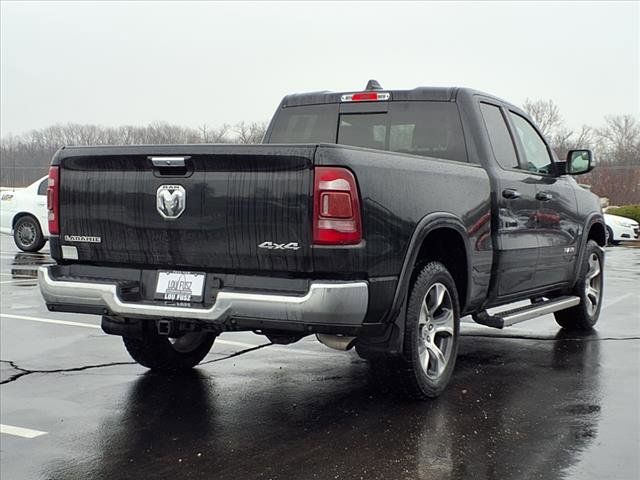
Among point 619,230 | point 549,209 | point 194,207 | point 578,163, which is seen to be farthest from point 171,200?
point 619,230

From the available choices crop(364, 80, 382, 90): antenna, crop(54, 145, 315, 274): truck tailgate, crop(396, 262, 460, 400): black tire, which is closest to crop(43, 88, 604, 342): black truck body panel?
crop(54, 145, 315, 274): truck tailgate

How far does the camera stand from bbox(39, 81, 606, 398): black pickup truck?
13.6 feet

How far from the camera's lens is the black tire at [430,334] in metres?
4.73

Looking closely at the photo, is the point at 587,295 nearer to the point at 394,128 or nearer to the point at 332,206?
the point at 394,128

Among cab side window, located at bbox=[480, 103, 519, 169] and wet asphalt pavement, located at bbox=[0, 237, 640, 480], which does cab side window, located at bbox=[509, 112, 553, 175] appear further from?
wet asphalt pavement, located at bbox=[0, 237, 640, 480]

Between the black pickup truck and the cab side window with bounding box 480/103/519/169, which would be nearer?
the black pickup truck

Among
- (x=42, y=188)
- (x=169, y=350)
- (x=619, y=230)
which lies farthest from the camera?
(x=619, y=230)

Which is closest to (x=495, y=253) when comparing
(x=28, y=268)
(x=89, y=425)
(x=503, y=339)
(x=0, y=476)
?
(x=503, y=339)

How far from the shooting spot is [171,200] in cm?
450

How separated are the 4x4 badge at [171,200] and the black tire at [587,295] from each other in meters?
4.39

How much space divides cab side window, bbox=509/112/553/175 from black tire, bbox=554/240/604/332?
42.7 inches

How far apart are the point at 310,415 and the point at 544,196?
2918 mm

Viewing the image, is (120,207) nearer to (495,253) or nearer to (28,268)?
(495,253)

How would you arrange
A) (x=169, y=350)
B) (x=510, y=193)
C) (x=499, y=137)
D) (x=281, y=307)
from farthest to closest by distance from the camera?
(x=499, y=137)
(x=510, y=193)
(x=169, y=350)
(x=281, y=307)
